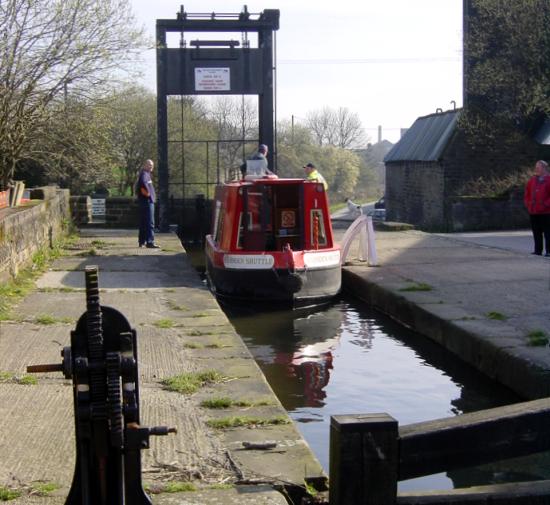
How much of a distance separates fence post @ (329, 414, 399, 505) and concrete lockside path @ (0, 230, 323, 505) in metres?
0.34

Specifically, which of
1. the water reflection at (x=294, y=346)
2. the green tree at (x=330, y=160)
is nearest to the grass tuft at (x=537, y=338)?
the water reflection at (x=294, y=346)

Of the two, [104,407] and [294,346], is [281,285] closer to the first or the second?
[294,346]

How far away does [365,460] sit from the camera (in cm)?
414

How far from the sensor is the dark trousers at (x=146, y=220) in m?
16.5

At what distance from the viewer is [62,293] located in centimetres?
1105

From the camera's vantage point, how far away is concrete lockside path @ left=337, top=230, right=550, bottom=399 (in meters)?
7.90

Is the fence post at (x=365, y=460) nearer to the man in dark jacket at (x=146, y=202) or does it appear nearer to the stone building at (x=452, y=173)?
the man in dark jacket at (x=146, y=202)

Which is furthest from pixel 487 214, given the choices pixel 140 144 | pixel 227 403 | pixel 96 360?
pixel 96 360

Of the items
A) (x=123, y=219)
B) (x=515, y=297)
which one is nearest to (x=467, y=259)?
(x=515, y=297)

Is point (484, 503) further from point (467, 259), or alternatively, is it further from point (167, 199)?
point (167, 199)

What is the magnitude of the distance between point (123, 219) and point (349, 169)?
144 feet

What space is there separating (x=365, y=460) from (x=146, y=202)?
1275 centimetres

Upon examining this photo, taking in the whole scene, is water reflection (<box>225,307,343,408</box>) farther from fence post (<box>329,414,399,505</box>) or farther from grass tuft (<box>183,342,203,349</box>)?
fence post (<box>329,414,399,505</box>)

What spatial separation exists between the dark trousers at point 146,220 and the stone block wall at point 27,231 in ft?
4.97
